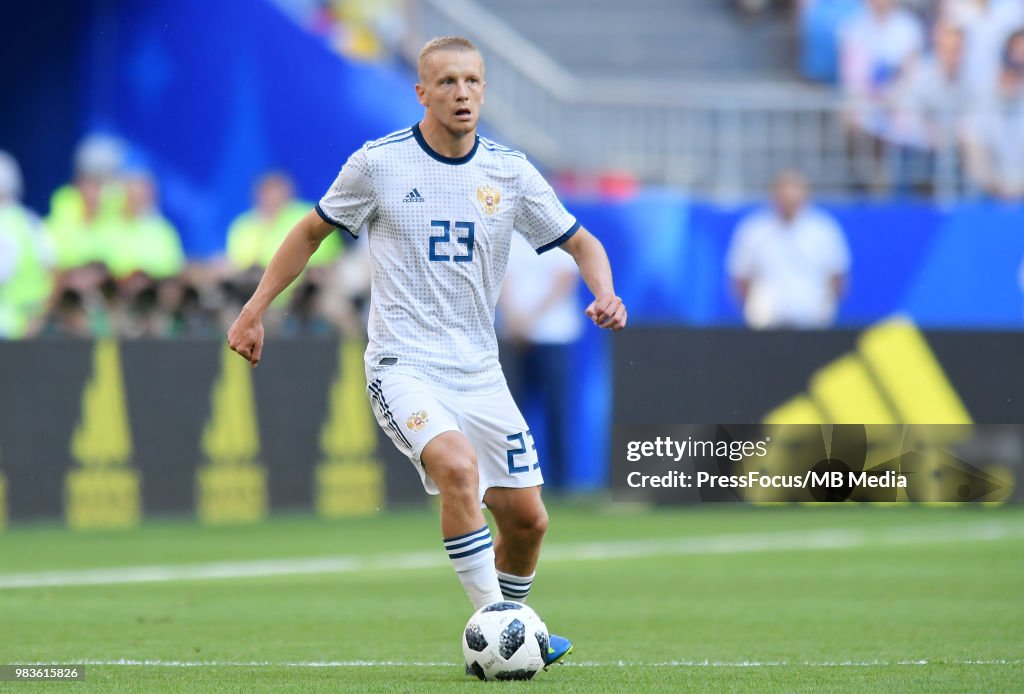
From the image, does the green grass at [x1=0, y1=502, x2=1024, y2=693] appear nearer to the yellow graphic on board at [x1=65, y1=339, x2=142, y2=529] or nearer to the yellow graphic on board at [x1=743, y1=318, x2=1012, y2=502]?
the yellow graphic on board at [x1=65, y1=339, x2=142, y2=529]

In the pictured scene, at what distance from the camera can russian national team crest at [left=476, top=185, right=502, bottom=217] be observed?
744cm

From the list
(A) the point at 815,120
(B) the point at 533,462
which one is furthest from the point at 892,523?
(B) the point at 533,462

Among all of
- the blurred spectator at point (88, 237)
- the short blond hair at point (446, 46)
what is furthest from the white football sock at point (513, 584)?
the blurred spectator at point (88, 237)

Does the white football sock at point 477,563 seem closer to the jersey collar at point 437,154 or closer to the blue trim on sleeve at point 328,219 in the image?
the blue trim on sleeve at point 328,219

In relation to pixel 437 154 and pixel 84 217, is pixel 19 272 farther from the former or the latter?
pixel 437 154

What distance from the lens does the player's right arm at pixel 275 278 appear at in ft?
24.1

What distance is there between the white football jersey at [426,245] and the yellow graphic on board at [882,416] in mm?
1964

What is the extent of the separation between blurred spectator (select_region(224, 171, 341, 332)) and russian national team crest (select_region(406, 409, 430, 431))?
27.7 feet

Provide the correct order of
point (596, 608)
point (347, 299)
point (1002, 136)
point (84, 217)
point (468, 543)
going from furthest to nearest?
point (1002, 136)
point (84, 217)
point (347, 299)
point (596, 608)
point (468, 543)

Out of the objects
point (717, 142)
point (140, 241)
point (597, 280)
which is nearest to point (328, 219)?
point (597, 280)

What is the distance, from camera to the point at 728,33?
22.3 meters

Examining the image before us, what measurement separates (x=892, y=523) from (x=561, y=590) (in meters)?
5.13

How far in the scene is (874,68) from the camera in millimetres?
19422
